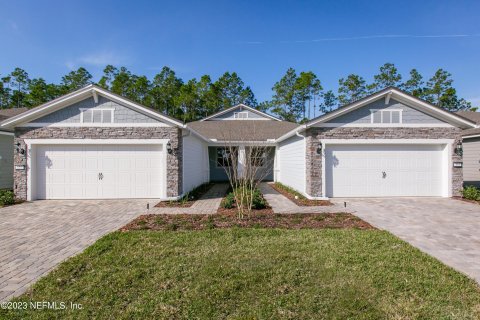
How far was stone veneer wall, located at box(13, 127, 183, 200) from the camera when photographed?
9703 mm

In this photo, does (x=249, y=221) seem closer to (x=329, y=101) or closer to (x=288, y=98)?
(x=288, y=98)

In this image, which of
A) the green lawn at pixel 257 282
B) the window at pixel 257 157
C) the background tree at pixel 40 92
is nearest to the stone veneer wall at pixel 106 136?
the window at pixel 257 157

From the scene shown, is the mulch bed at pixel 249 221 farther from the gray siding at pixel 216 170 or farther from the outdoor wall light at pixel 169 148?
the gray siding at pixel 216 170

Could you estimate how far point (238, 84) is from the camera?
126 ft

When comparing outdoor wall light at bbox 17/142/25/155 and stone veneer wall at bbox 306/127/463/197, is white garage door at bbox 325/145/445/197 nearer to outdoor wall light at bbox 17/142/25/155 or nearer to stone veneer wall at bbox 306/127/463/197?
stone veneer wall at bbox 306/127/463/197

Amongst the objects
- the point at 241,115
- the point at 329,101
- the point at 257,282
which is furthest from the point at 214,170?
the point at 329,101

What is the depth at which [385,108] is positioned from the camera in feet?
33.4

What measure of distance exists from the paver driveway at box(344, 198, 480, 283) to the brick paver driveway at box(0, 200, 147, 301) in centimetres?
652

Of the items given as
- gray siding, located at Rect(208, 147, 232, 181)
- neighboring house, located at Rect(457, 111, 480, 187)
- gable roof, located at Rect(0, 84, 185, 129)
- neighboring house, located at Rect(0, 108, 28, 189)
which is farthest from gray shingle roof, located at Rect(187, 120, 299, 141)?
neighboring house, located at Rect(457, 111, 480, 187)

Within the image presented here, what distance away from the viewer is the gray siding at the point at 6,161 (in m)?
11.8

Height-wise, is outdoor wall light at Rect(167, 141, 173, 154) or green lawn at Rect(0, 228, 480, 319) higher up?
outdoor wall light at Rect(167, 141, 173, 154)

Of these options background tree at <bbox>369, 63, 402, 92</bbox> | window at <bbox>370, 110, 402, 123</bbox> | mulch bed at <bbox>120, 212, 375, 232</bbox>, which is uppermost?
background tree at <bbox>369, 63, 402, 92</bbox>

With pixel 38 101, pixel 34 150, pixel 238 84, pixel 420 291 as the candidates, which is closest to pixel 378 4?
pixel 420 291

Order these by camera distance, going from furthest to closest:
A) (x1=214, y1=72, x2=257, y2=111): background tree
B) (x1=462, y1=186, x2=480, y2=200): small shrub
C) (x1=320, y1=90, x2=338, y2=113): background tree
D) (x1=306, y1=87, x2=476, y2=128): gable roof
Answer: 1. (x1=320, y1=90, x2=338, y2=113): background tree
2. (x1=214, y1=72, x2=257, y2=111): background tree
3. (x1=306, y1=87, x2=476, y2=128): gable roof
4. (x1=462, y1=186, x2=480, y2=200): small shrub
